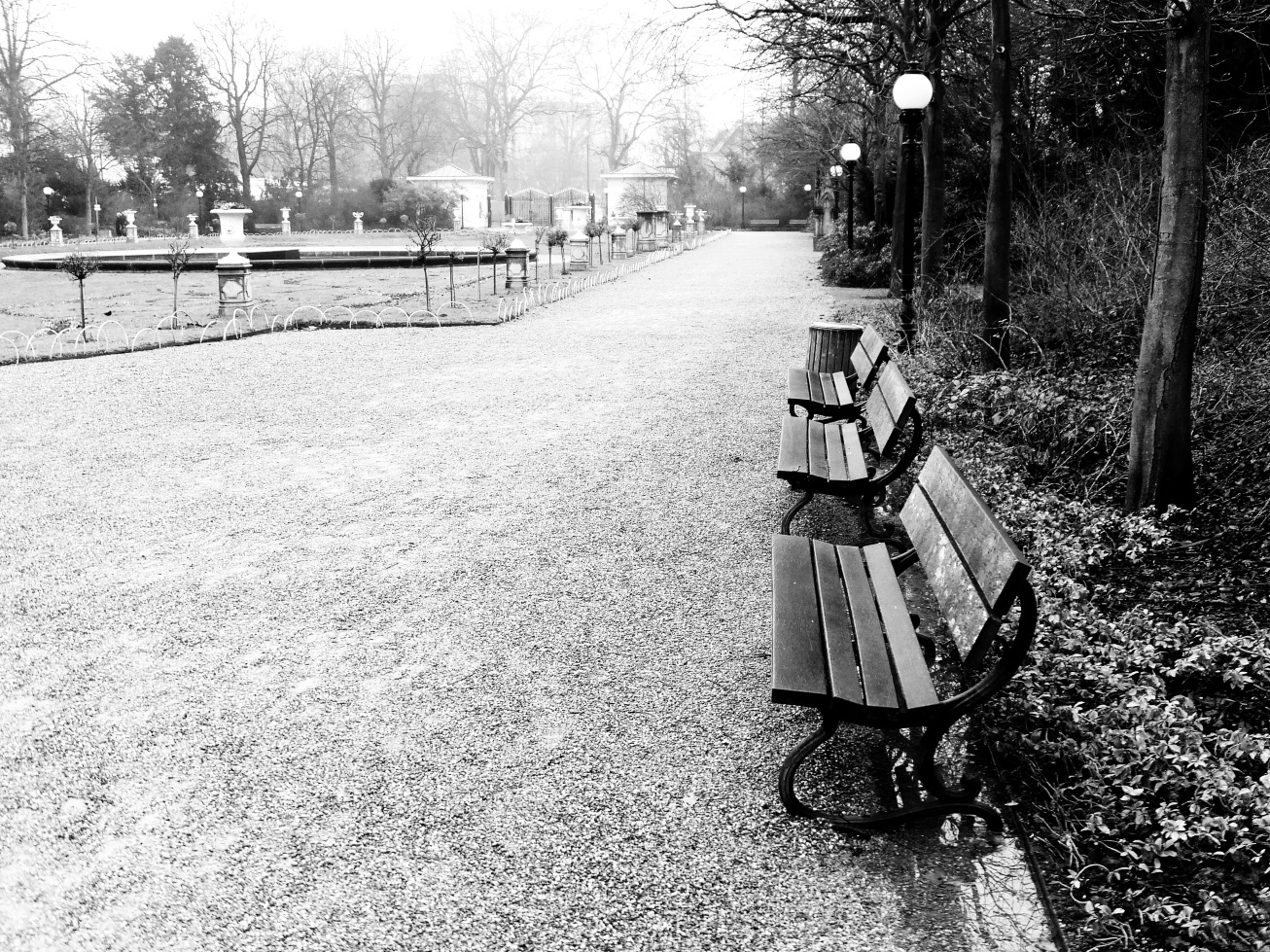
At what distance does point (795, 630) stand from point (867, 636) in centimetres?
23

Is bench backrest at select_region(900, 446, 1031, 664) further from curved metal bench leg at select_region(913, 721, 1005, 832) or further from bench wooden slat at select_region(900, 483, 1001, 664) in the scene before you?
curved metal bench leg at select_region(913, 721, 1005, 832)

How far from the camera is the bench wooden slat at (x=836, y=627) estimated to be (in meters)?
2.98

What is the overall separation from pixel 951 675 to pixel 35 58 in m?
54.4

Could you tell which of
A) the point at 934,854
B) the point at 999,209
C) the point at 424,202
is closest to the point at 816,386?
the point at 999,209

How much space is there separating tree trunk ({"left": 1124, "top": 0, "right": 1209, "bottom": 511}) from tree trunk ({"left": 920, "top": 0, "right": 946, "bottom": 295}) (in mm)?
7225

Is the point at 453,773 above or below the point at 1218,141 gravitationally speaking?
below

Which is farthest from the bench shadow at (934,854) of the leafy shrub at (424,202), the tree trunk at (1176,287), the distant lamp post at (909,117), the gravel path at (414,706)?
the leafy shrub at (424,202)

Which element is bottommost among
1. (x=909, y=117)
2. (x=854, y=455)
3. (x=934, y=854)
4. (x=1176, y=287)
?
(x=934, y=854)

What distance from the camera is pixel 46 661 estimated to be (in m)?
4.06

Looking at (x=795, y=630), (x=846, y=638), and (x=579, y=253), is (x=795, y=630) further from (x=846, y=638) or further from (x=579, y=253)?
(x=579, y=253)

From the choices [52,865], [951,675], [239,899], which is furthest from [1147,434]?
[52,865]

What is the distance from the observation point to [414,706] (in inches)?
145

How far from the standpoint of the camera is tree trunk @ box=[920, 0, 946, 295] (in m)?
12.2

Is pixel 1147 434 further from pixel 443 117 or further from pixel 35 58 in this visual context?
pixel 443 117
